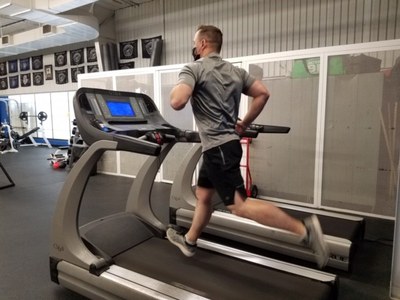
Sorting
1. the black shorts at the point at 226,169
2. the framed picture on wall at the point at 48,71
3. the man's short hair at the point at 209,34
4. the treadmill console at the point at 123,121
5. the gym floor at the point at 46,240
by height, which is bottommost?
the gym floor at the point at 46,240

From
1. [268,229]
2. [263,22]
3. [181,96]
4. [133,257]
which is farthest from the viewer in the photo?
[263,22]

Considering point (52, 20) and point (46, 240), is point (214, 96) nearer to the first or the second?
point (46, 240)

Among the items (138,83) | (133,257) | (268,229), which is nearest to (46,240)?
(133,257)

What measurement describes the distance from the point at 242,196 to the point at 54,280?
150cm

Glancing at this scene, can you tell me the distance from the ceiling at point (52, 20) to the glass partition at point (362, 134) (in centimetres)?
436

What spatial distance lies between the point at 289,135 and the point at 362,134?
90cm

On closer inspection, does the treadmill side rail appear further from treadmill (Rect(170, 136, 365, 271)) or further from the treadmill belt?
treadmill (Rect(170, 136, 365, 271))

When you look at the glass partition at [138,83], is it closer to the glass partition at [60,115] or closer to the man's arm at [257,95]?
the man's arm at [257,95]

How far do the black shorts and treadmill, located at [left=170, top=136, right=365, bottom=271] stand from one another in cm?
77

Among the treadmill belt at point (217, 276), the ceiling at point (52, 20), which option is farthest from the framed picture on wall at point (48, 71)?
the treadmill belt at point (217, 276)

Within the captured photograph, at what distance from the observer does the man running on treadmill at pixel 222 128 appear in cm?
173

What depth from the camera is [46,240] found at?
304 cm

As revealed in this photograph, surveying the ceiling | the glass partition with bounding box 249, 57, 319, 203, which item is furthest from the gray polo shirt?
the ceiling

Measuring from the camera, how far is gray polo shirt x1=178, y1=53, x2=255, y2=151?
1827 mm
